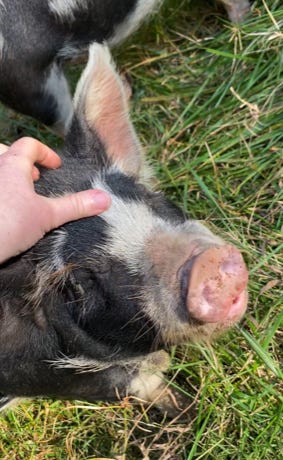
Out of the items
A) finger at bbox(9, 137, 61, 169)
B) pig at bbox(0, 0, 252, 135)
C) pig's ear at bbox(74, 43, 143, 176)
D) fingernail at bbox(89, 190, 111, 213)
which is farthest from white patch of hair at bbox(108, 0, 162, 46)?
fingernail at bbox(89, 190, 111, 213)

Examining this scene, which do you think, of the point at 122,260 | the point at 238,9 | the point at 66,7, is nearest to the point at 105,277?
the point at 122,260

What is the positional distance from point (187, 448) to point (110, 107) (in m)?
1.33

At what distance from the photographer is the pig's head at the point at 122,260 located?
2.04 meters

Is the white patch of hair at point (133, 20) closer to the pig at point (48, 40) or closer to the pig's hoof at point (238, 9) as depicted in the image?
the pig at point (48, 40)

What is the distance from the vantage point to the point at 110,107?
258cm

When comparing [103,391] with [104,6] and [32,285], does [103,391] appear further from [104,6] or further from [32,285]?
[104,6]

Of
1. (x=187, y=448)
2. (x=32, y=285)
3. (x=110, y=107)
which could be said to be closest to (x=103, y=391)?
(x=187, y=448)

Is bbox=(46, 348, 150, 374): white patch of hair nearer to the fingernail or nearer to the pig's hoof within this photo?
the fingernail

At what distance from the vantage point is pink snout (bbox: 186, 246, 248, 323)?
2.00m

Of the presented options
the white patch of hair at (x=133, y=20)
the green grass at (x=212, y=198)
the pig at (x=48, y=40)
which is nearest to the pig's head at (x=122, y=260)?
the pig at (x=48, y=40)

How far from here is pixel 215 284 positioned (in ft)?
6.57

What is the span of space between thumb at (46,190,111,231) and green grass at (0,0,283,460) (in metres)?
0.92

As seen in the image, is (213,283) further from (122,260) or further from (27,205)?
(27,205)

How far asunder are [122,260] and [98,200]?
189 mm
